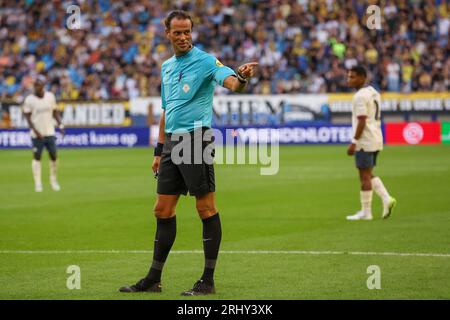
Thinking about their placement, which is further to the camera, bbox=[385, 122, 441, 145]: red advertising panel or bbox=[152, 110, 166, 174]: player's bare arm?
bbox=[385, 122, 441, 145]: red advertising panel

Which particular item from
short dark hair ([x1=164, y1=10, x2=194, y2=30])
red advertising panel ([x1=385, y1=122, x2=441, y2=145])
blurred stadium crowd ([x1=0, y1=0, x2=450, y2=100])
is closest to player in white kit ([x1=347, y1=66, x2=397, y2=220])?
short dark hair ([x1=164, y1=10, x2=194, y2=30])

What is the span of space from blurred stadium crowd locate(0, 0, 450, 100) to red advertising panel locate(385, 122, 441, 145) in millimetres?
2550

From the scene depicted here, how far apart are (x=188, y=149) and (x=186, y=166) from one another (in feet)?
0.55

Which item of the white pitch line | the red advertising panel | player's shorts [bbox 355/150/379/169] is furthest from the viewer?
the red advertising panel

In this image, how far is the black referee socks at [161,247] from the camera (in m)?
9.44

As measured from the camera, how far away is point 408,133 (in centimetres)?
3772

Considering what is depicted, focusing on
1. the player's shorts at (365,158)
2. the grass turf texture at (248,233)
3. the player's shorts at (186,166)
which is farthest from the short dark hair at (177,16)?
the player's shorts at (365,158)

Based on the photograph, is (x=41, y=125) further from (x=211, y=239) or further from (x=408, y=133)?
(x=408, y=133)

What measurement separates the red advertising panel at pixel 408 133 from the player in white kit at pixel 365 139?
70.8ft

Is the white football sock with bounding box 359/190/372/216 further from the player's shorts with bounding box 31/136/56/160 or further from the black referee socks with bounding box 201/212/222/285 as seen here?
the player's shorts with bounding box 31/136/56/160

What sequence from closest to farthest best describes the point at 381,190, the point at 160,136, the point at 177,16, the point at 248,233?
the point at 177,16
the point at 160,136
the point at 248,233
the point at 381,190

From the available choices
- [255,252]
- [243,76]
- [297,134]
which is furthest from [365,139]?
[297,134]

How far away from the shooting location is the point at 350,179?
2375cm

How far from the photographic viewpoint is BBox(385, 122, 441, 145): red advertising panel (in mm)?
37531
